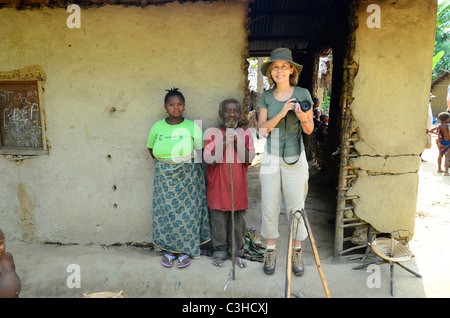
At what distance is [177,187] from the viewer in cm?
309

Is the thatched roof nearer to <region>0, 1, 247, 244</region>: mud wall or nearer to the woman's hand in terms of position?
<region>0, 1, 247, 244</region>: mud wall

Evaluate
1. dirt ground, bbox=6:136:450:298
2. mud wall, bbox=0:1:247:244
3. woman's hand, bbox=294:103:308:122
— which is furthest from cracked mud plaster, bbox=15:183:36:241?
woman's hand, bbox=294:103:308:122

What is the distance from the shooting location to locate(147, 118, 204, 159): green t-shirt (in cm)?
301

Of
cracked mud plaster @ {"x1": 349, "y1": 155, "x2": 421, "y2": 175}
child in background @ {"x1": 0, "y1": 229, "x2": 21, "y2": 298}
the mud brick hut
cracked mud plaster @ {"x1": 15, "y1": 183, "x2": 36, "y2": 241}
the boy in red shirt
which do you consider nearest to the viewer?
child in background @ {"x1": 0, "y1": 229, "x2": 21, "y2": 298}

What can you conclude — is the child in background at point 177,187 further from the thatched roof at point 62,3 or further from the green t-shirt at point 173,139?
the thatched roof at point 62,3

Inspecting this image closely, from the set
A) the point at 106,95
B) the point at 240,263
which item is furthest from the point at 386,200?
the point at 106,95

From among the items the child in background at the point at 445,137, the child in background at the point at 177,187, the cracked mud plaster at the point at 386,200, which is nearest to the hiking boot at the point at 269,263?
the child in background at the point at 177,187

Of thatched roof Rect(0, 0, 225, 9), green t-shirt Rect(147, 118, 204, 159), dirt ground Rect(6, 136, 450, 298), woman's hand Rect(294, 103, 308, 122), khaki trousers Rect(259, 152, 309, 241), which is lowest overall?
dirt ground Rect(6, 136, 450, 298)

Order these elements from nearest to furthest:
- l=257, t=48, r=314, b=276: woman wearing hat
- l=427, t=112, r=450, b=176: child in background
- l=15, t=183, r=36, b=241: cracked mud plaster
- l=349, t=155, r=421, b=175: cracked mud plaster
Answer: l=257, t=48, r=314, b=276: woman wearing hat → l=349, t=155, r=421, b=175: cracked mud plaster → l=15, t=183, r=36, b=241: cracked mud plaster → l=427, t=112, r=450, b=176: child in background

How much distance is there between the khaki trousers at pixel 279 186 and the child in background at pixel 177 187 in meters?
0.71

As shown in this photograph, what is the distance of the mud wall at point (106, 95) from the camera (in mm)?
3289

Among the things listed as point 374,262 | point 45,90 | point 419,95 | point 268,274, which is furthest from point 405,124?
point 45,90

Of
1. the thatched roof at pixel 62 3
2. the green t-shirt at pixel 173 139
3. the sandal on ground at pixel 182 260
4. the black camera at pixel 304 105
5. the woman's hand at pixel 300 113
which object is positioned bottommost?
the sandal on ground at pixel 182 260

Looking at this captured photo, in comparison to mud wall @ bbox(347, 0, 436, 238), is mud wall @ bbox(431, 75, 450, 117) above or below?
above
